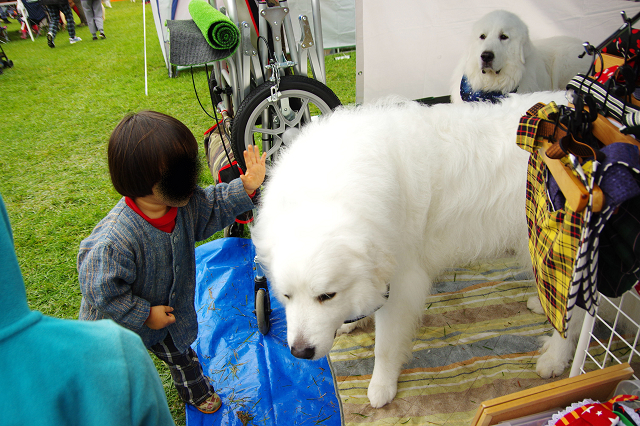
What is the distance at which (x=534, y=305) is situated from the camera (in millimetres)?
2412

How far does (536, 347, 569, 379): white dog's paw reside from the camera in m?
2.01

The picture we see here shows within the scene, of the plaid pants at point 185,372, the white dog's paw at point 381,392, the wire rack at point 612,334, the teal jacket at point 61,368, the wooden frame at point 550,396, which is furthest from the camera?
the white dog's paw at point 381,392

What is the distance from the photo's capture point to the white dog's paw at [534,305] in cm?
240

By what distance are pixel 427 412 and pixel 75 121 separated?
6747mm

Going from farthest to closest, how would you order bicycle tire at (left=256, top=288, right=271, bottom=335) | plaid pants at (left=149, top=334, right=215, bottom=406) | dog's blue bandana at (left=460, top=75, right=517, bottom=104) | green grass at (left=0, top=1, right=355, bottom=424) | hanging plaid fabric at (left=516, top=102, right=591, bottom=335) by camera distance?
1. dog's blue bandana at (left=460, top=75, right=517, bottom=104)
2. green grass at (left=0, top=1, right=355, bottom=424)
3. bicycle tire at (left=256, top=288, right=271, bottom=335)
4. plaid pants at (left=149, top=334, right=215, bottom=406)
5. hanging plaid fabric at (left=516, top=102, right=591, bottom=335)

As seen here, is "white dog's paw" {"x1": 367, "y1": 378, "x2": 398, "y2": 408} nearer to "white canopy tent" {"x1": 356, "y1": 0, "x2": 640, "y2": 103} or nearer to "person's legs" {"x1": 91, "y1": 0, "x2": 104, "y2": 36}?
"white canopy tent" {"x1": 356, "y1": 0, "x2": 640, "y2": 103}

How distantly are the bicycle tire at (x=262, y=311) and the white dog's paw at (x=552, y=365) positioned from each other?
160 cm

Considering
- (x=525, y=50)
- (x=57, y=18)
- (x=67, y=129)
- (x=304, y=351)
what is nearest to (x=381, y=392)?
(x=304, y=351)

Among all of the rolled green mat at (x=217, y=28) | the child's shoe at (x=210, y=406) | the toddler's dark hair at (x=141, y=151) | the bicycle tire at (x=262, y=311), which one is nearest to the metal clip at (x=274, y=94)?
the rolled green mat at (x=217, y=28)

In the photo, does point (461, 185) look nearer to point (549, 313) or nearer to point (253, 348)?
point (549, 313)

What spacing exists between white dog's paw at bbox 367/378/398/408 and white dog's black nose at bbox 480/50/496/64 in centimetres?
291

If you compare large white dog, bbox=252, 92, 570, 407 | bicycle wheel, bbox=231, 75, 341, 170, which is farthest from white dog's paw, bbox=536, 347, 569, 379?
bicycle wheel, bbox=231, 75, 341, 170

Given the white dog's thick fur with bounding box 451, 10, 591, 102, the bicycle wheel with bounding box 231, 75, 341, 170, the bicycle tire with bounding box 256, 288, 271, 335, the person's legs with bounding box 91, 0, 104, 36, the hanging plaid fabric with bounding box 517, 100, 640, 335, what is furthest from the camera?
the person's legs with bounding box 91, 0, 104, 36

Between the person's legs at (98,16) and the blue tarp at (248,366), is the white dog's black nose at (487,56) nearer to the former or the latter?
the blue tarp at (248,366)
